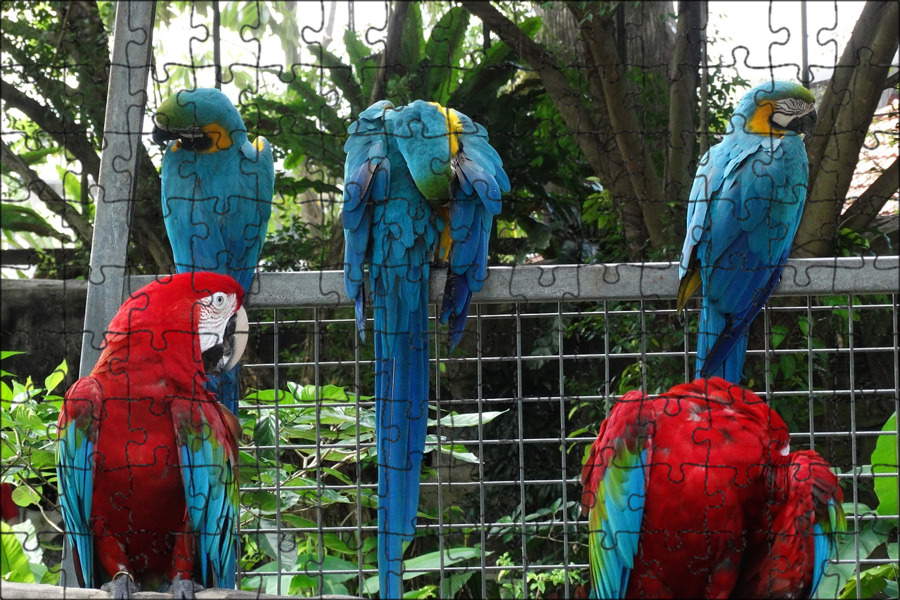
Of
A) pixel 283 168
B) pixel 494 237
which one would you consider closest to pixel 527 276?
pixel 494 237

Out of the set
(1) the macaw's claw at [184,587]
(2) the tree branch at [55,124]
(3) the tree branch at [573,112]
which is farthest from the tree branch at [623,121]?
(1) the macaw's claw at [184,587]

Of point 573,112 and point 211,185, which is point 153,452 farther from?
point 573,112

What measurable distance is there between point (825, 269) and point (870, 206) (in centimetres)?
136

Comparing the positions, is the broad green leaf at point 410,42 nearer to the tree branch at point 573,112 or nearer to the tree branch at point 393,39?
the tree branch at point 393,39

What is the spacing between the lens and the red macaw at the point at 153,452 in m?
1.34

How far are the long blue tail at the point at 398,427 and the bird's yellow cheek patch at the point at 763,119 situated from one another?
78 cm

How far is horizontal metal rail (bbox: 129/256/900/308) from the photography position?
4.69ft

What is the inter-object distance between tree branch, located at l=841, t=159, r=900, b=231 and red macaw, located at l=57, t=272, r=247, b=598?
2.04m

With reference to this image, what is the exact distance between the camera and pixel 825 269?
4.78ft

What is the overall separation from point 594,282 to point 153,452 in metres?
0.78

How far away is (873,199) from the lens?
261 centimetres

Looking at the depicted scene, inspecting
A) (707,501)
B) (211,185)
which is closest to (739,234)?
(707,501)

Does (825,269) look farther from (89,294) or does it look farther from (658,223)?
(658,223)

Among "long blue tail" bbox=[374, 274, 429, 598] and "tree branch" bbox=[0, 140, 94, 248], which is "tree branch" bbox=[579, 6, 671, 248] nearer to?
"long blue tail" bbox=[374, 274, 429, 598]
